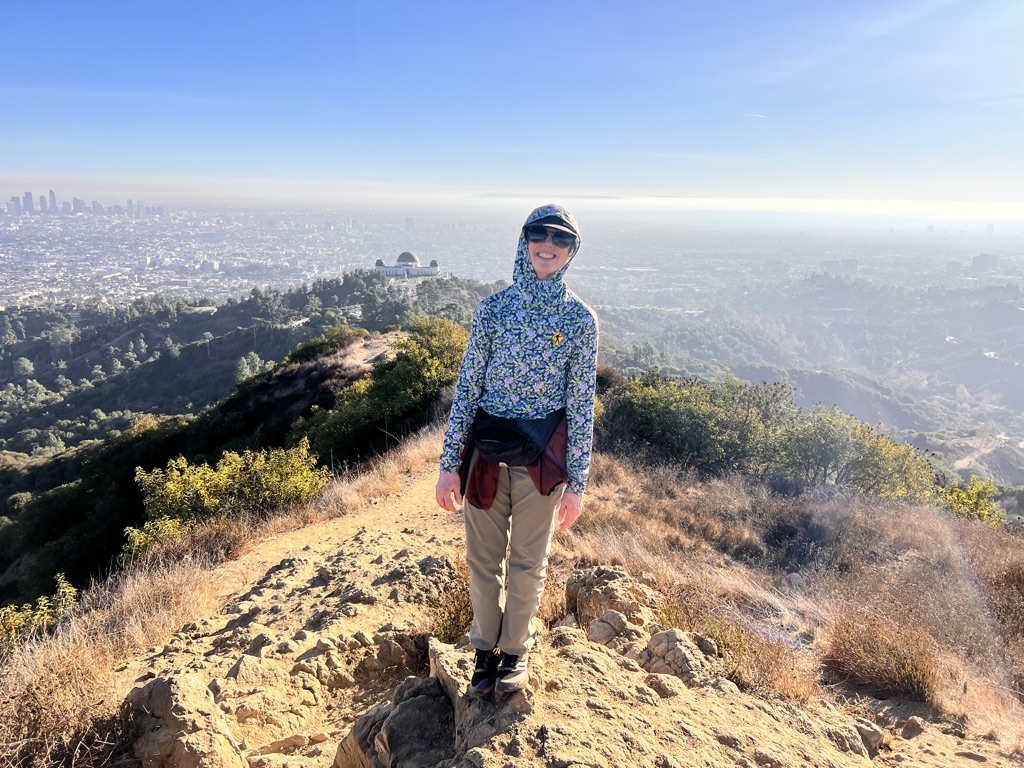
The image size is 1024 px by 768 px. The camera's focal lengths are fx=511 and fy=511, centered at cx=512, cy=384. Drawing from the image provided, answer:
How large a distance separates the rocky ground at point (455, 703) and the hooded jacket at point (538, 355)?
0.91m

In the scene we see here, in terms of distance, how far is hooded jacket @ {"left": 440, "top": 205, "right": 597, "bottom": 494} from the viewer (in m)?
2.07

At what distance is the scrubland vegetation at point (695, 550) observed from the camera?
2.96 metres

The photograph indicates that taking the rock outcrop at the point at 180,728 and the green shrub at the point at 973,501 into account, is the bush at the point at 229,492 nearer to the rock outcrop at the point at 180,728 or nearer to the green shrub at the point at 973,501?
the rock outcrop at the point at 180,728

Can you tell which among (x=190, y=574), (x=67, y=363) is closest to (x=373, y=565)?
(x=190, y=574)

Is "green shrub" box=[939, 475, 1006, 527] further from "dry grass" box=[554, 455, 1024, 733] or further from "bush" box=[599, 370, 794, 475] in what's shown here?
"dry grass" box=[554, 455, 1024, 733]

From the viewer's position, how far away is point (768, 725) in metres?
2.24

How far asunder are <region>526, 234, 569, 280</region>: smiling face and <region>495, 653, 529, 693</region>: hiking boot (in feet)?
5.19

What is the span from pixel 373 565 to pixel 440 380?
922 cm

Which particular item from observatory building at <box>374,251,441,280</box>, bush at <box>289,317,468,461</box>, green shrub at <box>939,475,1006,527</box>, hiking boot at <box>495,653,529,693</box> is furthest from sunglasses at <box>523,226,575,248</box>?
observatory building at <box>374,251,441,280</box>

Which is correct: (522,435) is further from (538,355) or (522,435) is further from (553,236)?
(553,236)

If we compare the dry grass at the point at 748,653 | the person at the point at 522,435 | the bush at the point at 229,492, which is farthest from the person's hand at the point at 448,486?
the bush at the point at 229,492

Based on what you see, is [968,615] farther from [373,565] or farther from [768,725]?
[373,565]

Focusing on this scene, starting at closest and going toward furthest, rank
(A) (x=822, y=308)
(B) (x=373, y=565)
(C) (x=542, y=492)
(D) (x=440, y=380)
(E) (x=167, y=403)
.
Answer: (C) (x=542, y=492), (B) (x=373, y=565), (D) (x=440, y=380), (E) (x=167, y=403), (A) (x=822, y=308)

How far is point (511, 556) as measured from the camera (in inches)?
83.2
